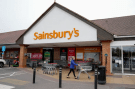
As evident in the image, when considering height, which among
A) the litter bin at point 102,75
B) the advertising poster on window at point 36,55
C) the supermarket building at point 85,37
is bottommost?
the litter bin at point 102,75

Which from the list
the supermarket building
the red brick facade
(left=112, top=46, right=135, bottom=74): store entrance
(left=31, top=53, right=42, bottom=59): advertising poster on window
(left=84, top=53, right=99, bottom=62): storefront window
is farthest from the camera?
(left=31, top=53, right=42, bottom=59): advertising poster on window

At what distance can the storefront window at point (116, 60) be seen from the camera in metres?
12.2

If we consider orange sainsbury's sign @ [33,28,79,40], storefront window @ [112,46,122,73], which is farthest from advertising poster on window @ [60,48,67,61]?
storefront window @ [112,46,122,73]

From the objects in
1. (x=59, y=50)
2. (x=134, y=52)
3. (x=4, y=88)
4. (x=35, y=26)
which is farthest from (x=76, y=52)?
(x=4, y=88)

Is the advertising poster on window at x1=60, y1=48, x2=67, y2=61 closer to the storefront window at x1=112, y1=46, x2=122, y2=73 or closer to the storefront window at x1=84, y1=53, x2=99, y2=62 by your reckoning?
the storefront window at x1=84, y1=53, x2=99, y2=62

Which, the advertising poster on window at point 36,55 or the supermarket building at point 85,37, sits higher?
the supermarket building at point 85,37

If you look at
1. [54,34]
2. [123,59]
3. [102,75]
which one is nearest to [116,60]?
[123,59]

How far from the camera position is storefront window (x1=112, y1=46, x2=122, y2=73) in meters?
12.2

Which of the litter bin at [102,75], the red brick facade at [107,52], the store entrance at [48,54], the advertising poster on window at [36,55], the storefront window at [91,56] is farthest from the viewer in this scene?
the advertising poster on window at [36,55]

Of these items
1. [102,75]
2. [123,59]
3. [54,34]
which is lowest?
[102,75]

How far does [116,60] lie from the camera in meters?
12.3

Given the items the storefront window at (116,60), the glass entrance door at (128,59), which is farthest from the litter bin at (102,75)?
the glass entrance door at (128,59)

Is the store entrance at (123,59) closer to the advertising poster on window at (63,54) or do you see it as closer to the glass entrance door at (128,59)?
the glass entrance door at (128,59)

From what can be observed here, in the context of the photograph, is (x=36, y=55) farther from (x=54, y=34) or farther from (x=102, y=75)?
(x=102, y=75)
